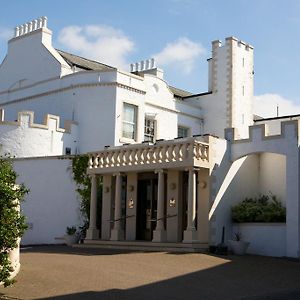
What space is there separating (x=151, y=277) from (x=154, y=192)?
29.9 ft

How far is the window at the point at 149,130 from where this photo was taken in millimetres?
31891

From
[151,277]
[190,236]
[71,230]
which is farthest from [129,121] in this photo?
[151,277]

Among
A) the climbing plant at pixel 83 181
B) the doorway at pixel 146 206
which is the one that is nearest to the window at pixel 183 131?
the climbing plant at pixel 83 181

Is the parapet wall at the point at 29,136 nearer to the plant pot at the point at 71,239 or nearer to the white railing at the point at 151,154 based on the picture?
the white railing at the point at 151,154

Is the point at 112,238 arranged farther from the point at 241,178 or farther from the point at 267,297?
the point at 267,297

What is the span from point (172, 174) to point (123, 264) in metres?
6.45

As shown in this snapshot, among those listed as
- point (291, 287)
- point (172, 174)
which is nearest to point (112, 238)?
point (172, 174)

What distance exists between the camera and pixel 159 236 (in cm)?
2155

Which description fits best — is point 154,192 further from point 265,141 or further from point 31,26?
point 31,26

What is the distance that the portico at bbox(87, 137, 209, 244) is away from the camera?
21.3 m

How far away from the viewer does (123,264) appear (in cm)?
1688

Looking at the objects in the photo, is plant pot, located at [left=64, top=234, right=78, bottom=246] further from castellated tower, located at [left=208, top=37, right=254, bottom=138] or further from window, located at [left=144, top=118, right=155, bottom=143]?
castellated tower, located at [left=208, top=37, right=254, bottom=138]

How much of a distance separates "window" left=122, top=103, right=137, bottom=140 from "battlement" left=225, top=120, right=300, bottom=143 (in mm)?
8040

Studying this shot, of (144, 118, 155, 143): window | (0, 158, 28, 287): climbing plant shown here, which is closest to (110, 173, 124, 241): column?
(144, 118, 155, 143): window
